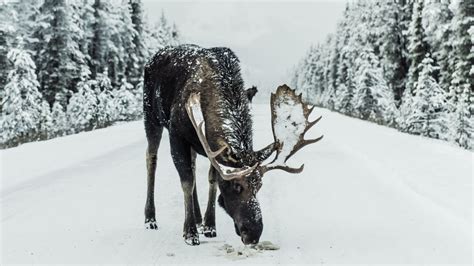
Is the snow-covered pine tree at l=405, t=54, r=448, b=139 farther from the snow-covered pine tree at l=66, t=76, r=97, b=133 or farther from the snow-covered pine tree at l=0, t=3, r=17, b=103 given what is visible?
the snow-covered pine tree at l=0, t=3, r=17, b=103

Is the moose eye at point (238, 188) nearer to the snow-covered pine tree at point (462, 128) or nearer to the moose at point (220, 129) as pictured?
the moose at point (220, 129)

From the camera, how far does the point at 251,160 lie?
16.1 feet

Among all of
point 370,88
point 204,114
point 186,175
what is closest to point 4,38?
point 186,175

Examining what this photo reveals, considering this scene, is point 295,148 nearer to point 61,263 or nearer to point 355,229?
point 355,229

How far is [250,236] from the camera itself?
185 inches

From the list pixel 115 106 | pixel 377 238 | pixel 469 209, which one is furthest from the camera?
pixel 115 106

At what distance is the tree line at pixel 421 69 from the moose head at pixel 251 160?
13.6 meters

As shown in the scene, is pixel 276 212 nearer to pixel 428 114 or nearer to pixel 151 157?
pixel 151 157

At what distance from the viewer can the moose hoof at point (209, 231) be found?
19.8ft

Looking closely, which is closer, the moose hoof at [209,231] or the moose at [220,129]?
the moose at [220,129]

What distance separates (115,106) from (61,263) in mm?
28273

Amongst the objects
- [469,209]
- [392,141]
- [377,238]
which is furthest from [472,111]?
[377,238]

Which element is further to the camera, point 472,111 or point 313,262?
point 472,111

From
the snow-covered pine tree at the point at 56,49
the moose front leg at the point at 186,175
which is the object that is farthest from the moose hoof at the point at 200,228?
the snow-covered pine tree at the point at 56,49
